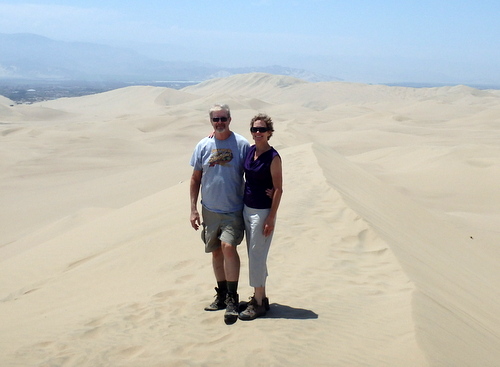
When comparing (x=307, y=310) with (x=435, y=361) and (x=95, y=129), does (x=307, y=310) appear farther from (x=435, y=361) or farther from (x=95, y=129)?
(x=95, y=129)

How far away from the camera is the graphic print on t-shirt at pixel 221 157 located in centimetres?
397

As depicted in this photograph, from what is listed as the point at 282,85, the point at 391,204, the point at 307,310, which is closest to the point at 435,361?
the point at 307,310

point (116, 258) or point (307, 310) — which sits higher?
point (307, 310)

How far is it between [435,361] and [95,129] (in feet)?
105

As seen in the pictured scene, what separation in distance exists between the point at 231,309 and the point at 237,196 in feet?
2.84

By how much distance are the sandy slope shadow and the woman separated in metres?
0.22

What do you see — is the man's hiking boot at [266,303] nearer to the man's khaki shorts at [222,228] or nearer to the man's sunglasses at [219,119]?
the man's khaki shorts at [222,228]

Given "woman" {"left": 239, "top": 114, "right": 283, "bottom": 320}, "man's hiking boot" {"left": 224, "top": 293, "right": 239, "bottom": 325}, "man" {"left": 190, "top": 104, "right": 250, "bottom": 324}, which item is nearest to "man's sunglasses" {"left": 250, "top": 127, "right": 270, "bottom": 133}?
"woman" {"left": 239, "top": 114, "right": 283, "bottom": 320}

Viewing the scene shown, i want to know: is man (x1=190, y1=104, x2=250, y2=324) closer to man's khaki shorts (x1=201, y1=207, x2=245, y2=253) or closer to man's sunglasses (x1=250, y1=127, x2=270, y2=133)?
man's khaki shorts (x1=201, y1=207, x2=245, y2=253)

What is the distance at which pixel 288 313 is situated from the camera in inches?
165

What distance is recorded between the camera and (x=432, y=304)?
14.7 feet

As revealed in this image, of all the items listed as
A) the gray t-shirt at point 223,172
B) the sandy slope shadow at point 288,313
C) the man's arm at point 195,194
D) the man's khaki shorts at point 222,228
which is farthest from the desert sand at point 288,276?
the gray t-shirt at point 223,172

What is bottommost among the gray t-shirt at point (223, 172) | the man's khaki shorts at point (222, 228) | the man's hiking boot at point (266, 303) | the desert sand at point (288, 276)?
the desert sand at point (288, 276)

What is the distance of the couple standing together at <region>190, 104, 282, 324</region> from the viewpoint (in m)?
3.85
